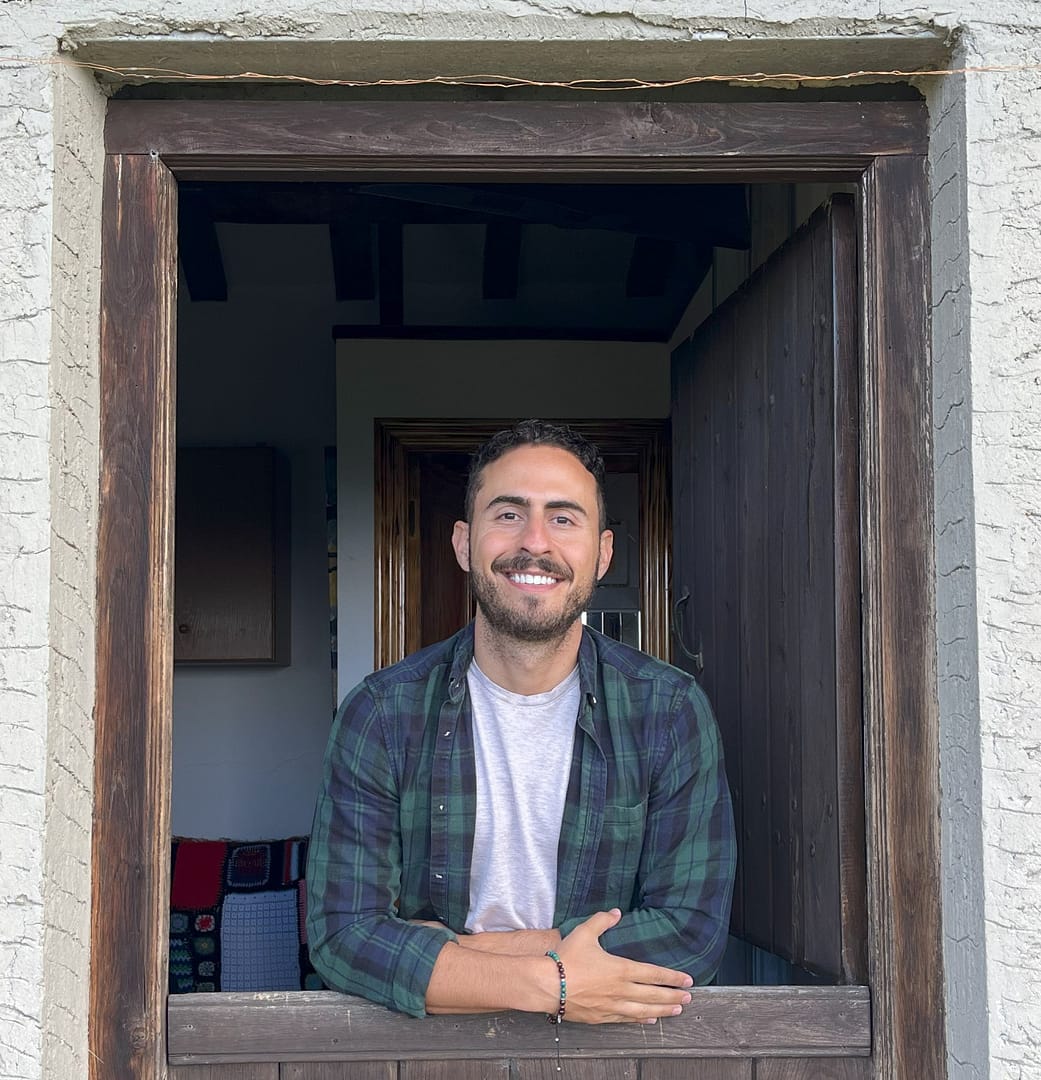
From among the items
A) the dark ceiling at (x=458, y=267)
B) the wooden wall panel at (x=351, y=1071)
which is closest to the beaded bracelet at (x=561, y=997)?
the wooden wall panel at (x=351, y=1071)

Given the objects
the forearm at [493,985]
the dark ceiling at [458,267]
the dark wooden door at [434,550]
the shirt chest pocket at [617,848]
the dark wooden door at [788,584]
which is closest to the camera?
the forearm at [493,985]

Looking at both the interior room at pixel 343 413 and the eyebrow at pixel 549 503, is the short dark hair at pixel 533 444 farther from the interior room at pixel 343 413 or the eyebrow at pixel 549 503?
the interior room at pixel 343 413

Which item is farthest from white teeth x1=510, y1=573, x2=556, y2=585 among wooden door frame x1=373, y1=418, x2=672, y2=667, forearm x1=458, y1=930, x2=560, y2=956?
wooden door frame x1=373, y1=418, x2=672, y2=667

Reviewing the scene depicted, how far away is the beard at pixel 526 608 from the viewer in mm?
2230

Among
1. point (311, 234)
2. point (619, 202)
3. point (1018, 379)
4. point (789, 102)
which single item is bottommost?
point (1018, 379)

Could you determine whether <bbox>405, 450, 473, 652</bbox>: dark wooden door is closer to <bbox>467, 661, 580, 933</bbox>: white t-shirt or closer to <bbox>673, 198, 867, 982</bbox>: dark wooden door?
<bbox>673, 198, 867, 982</bbox>: dark wooden door

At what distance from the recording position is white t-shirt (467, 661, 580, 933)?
223cm

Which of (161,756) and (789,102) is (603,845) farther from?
(789,102)

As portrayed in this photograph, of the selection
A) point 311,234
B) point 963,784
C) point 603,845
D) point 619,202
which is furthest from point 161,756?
point 311,234

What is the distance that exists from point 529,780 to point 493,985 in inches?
17.8

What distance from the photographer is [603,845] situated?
220cm

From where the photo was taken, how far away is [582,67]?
6.32 feet

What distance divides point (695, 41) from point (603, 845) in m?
1.30

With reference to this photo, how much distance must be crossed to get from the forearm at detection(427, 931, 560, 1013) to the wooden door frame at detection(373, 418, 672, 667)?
2854 millimetres
